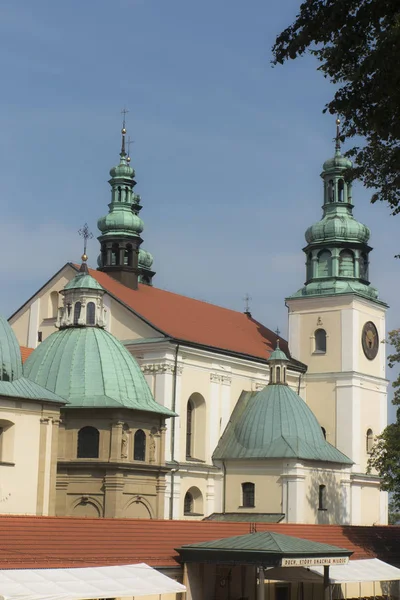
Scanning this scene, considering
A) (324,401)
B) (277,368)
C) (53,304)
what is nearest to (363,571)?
(277,368)

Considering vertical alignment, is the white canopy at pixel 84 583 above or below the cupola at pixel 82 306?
below

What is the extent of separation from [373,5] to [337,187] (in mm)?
48517

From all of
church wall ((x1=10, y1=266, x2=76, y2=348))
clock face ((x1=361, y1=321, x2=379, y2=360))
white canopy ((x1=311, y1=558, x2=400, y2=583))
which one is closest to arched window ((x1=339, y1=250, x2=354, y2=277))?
clock face ((x1=361, y1=321, x2=379, y2=360))

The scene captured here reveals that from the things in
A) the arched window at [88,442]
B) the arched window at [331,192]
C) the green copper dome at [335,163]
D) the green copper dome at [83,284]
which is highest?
the green copper dome at [335,163]

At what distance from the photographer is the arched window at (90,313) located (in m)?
49.0

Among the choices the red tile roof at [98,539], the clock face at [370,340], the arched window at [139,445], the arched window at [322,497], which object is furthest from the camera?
the clock face at [370,340]

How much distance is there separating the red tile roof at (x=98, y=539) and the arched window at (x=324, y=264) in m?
29.6

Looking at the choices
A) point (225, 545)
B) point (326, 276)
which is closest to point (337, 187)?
point (326, 276)

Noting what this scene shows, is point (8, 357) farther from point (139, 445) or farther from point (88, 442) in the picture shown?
point (139, 445)

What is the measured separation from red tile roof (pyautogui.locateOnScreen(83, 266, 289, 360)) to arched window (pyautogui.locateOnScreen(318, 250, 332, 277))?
16.2 feet

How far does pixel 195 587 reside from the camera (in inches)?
1326

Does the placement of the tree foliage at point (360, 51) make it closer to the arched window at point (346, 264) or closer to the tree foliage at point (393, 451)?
the tree foliage at point (393, 451)

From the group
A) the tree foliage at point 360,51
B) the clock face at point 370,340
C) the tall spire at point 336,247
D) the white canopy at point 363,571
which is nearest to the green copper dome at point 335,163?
the tall spire at point 336,247

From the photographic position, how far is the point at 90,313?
49.1 meters
